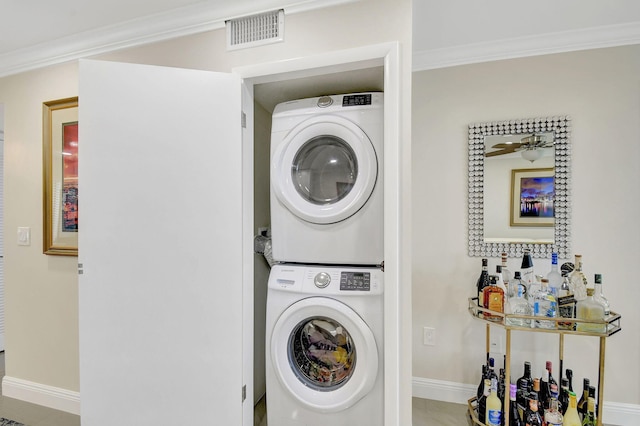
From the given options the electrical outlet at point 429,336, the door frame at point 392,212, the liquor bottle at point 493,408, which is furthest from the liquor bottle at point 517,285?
the door frame at point 392,212

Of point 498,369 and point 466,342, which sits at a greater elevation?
point 466,342

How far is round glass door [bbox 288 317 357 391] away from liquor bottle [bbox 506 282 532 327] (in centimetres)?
89

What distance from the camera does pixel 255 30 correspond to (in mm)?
1624

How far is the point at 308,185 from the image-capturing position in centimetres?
181

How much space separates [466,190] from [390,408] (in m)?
1.47

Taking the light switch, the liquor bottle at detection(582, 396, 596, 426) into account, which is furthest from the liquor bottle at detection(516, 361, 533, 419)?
the light switch

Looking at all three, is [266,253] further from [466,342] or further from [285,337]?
[466,342]

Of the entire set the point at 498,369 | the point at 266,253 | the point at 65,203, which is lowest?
the point at 498,369

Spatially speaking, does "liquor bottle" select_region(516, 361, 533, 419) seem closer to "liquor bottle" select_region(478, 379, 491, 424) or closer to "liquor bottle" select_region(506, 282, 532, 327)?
"liquor bottle" select_region(478, 379, 491, 424)

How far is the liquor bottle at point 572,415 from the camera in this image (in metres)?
1.65

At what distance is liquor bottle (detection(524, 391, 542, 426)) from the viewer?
169 cm

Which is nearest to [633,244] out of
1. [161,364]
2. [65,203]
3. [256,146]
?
[256,146]

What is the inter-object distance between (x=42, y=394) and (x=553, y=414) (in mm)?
3215

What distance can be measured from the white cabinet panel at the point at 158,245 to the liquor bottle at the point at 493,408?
1394 millimetres
